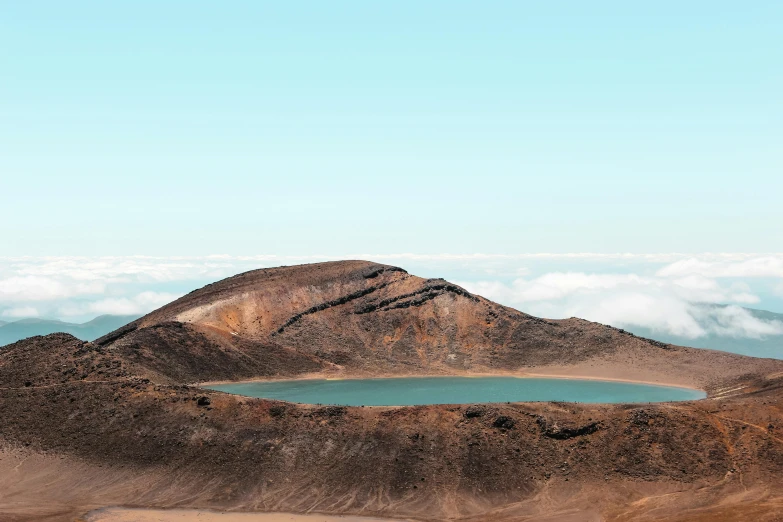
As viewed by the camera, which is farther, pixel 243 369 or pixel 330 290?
pixel 330 290

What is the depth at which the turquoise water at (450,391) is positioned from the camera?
91.1 metres

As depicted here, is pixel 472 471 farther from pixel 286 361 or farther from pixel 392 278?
pixel 392 278

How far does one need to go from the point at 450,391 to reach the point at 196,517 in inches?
1934

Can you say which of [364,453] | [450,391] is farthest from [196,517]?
[450,391]

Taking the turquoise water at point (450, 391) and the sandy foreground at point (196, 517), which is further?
the turquoise water at point (450, 391)

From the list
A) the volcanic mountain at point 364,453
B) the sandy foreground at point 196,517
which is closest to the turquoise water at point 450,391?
the volcanic mountain at point 364,453

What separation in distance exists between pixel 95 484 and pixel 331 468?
20.0 metres

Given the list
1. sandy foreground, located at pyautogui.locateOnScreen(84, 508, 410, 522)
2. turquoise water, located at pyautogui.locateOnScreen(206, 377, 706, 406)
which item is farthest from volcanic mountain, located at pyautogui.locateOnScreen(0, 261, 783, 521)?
turquoise water, located at pyautogui.locateOnScreen(206, 377, 706, 406)

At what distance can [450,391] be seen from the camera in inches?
3974

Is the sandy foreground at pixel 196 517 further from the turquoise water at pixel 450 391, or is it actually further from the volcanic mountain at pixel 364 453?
the turquoise water at pixel 450 391

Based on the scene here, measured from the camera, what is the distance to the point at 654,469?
60.8 meters

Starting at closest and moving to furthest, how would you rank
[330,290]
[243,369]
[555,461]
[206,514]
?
1. [206,514]
2. [555,461]
3. [243,369]
4. [330,290]

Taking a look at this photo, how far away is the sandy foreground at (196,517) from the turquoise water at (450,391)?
28307 millimetres

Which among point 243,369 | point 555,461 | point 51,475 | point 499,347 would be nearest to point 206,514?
point 51,475
